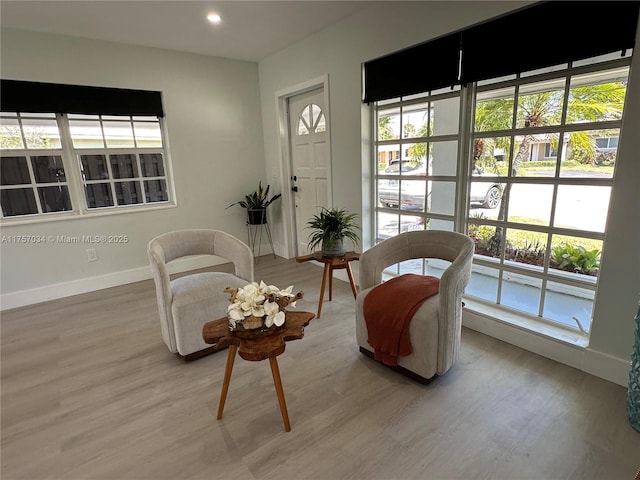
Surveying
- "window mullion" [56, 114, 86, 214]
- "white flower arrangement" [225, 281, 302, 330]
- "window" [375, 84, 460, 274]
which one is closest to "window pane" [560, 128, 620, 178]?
"window" [375, 84, 460, 274]

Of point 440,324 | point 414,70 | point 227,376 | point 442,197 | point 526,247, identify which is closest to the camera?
point 227,376

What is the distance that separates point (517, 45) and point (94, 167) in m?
4.07

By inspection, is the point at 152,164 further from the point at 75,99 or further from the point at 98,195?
the point at 75,99

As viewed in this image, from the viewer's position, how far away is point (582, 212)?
2.10 meters

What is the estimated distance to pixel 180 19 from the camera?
9.99 ft

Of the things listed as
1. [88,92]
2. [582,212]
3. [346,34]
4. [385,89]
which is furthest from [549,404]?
[88,92]

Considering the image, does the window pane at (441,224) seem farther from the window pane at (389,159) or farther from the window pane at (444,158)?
the window pane at (389,159)

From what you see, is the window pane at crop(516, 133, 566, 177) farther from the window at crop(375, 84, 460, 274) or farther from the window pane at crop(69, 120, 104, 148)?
the window pane at crop(69, 120, 104, 148)

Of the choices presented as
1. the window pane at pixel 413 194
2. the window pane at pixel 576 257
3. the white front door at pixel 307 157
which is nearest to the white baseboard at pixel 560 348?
the window pane at pixel 576 257

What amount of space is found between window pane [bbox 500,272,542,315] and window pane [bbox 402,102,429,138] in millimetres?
1368

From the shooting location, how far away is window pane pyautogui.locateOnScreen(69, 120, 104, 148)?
11.6ft

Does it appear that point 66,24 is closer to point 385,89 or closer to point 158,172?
point 158,172

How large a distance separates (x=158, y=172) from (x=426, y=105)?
3149 mm

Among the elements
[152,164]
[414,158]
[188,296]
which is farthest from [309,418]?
[152,164]
